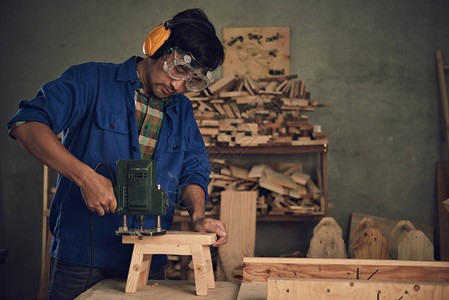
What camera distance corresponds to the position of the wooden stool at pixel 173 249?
1731mm

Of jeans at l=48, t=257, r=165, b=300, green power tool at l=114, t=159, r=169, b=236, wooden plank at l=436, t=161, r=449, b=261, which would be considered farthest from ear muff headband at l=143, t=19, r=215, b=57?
wooden plank at l=436, t=161, r=449, b=261

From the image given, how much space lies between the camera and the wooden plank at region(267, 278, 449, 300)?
140 centimetres

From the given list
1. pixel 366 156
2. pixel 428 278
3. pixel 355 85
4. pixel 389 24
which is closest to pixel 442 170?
pixel 366 156

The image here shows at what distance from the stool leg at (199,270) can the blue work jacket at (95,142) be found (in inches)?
13.5

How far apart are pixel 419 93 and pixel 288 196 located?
1.94 m

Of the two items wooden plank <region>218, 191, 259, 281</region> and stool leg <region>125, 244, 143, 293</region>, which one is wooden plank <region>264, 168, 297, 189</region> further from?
stool leg <region>125, 244, 143, 293</region>

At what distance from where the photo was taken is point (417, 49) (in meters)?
4.89

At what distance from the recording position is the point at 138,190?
66.0 inches

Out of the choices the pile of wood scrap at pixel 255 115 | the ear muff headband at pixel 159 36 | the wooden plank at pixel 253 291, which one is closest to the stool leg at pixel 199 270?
the wooden plank at pixel 253 291

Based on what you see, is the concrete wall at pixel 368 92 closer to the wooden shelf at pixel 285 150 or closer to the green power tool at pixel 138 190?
the wooden shelf at pixel 285 150

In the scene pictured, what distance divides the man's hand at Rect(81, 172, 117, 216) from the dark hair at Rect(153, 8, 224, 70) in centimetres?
67

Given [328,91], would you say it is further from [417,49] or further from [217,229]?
[217,229]

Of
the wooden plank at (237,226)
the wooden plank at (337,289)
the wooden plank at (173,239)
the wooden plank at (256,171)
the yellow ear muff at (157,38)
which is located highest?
the yellow ear muff at (157,38)

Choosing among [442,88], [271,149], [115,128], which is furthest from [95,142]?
[442,88]
